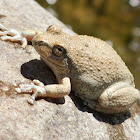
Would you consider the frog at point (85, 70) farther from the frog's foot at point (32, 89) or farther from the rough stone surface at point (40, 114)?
the rough stone surface at point (40, 114)

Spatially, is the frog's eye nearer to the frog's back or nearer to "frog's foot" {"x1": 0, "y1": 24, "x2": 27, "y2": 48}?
the frog's back

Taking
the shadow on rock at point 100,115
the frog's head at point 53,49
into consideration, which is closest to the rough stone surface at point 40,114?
the shadow on rock at point 100,115

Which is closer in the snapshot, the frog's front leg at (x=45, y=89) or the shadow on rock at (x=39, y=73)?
the frog's front leg at (x=45, y=89)

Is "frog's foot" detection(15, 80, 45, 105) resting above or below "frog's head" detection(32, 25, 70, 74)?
below

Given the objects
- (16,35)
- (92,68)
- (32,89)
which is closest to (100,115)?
(92,68)

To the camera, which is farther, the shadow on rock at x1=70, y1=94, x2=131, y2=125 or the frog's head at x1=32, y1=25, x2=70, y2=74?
the shadow on rock at x1=70, y1=94, x2=131, y2=125

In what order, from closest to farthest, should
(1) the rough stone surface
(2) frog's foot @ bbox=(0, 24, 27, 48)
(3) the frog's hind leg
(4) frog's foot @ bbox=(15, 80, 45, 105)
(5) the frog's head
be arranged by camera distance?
(1) the rough stone surface
(4) frog's foot @ bbox=(15, 80, 45, 105)
(5) the frog's head
(3) the frog's hind leg
(2) frog's foot @ bbox=(0, 24, 27, 48)

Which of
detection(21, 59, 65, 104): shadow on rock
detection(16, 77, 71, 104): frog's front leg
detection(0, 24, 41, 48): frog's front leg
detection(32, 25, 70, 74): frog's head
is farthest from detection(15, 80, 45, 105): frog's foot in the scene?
detection(0, 24, 41, 48): frog's front leg
